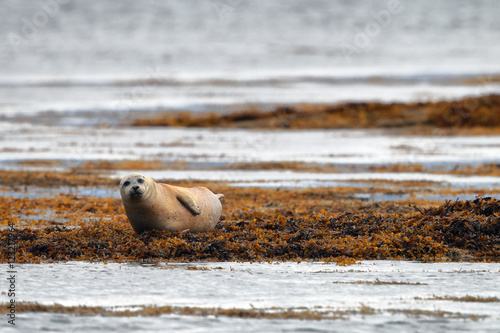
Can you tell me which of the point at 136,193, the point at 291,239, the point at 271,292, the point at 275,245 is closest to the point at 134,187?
the point at 136,193

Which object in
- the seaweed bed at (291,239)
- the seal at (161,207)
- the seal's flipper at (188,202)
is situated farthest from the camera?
the seal's flipper at (188,202)

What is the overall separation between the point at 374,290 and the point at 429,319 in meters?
1.17

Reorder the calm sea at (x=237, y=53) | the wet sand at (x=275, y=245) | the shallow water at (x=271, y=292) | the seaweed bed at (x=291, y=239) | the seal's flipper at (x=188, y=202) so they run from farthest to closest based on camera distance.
→ the calm sea at (x=237, y=53) → the seal's flipper at (x=188, y=202) → the seaweed bed at (x=291, y=239) → the wet sand at (x=275, y=245) → the shallow water at (x=271, y=292)

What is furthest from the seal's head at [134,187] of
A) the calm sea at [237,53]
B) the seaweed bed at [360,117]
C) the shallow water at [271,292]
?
the calm sea at [237,53]

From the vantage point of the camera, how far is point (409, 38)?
2852 inches

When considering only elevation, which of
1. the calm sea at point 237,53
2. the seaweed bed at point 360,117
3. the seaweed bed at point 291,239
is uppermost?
the calm sea at point 237,53

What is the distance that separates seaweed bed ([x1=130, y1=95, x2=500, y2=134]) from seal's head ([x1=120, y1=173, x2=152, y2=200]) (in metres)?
20.4

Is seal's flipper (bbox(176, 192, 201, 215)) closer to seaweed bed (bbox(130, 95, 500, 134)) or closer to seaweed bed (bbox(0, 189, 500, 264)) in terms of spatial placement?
seaweed bed (bbox(0, 189, 500, 264))

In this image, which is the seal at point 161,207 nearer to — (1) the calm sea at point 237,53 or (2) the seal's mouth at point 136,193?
(2) the seal's mouth at point 136,193

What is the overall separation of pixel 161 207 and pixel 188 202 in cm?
39

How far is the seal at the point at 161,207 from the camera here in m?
9.75

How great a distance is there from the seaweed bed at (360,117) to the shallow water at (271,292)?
821 inches

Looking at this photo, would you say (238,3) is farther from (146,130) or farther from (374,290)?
(374,290)

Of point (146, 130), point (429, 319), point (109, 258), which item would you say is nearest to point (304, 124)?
point (146, 130)
